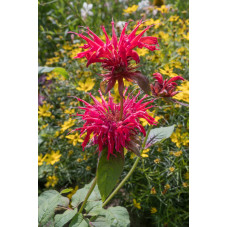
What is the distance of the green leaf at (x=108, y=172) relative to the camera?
69 cm

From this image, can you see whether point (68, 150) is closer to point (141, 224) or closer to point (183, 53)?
point (141, 224)

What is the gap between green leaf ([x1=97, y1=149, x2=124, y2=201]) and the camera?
69 centimetres

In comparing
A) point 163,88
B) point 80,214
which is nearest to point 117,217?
point 80,214

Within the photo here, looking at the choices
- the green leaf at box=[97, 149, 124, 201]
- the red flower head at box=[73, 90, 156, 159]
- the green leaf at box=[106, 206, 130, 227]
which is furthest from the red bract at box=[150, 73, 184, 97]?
the green leaf at box=[106, 206, 130, 227]

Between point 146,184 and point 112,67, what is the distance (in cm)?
88

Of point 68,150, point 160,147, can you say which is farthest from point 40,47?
point 160,147

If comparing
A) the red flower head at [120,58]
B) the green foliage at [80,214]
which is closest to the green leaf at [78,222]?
the green foliage at [80,214]

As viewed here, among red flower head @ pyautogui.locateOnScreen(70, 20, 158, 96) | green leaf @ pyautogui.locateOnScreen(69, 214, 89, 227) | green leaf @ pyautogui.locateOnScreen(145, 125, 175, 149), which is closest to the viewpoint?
red flower head @ pyautogui.locateOnScreen(70, 20, 158, 96)

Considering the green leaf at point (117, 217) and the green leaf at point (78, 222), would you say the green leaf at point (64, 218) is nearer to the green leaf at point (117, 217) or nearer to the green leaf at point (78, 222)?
the green leaf at point (78, 222)

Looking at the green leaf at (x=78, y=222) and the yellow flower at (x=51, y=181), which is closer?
the green leaf at (x=78, y=222)

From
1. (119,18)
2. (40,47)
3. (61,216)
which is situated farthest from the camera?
(40,47)

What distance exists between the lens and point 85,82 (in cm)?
151

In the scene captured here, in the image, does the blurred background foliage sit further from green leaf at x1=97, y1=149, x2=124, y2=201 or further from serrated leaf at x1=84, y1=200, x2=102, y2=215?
green leaf at x1=97, y1=149, x2=124, y2=201

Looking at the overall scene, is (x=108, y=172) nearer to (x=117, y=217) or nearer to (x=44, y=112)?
(x=117, y=217)
